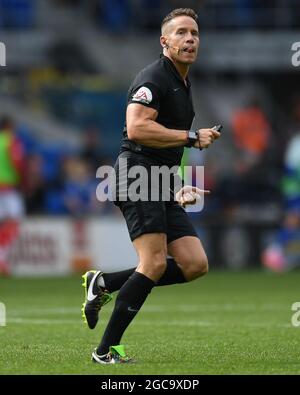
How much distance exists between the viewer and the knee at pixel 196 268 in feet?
26.6

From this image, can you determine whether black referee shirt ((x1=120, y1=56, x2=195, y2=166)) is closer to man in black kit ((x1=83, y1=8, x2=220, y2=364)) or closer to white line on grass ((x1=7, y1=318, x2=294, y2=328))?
man in black kit ((x1=83, y1=8, x2=220, y2=364))

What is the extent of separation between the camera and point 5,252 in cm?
1839

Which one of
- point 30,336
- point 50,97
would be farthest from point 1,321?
point 50,97

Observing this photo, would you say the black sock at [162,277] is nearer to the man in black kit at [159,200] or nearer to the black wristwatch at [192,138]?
the man in black kit at [159,200]

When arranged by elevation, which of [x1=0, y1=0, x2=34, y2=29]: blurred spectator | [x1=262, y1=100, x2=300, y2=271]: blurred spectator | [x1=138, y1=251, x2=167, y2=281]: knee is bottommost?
[x1=262, y1=100, x2=300, y2=271]: blurred spectator

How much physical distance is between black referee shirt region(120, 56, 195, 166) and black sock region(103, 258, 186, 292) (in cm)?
72

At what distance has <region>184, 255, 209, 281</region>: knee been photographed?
26.6ft

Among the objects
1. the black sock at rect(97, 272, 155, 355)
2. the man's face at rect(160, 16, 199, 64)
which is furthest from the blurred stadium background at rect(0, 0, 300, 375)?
the man's face at rect(160, 16, 199, 64)

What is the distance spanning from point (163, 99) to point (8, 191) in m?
11.0

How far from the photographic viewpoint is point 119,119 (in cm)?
2306

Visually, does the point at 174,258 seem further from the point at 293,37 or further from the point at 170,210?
the point at 293,37

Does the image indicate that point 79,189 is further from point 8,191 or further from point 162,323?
point 162,323

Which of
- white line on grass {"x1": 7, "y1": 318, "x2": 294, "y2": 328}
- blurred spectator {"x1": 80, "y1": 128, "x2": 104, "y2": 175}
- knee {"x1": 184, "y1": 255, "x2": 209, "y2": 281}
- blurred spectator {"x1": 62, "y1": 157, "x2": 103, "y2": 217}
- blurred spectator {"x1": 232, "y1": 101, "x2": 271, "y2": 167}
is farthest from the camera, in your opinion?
blurred spectator {"x1": 232, "y1": 101, "x2": 271, "y2": 167}

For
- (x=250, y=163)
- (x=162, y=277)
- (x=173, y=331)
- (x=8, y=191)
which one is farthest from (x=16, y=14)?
(x=162, y=277)
